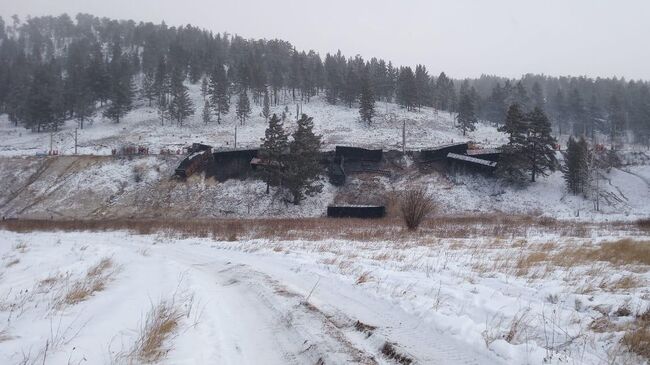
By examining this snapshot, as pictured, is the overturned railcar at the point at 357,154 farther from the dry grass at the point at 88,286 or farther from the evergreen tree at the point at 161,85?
the evergreen tree at the point at 161,85

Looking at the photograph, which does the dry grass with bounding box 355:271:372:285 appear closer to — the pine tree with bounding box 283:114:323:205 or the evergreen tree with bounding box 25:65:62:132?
the pine tree with bounding box 283:114:323:205

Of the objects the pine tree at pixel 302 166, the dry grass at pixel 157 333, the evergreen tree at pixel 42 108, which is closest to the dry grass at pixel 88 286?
Result: the dry grass at pixel 157 333

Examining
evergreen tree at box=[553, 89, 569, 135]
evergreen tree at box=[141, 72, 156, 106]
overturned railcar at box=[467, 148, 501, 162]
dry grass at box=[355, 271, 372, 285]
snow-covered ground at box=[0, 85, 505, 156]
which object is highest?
evergreen tree at box=[141, 72, 156, 106]

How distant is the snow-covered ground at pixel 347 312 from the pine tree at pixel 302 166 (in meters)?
31.9

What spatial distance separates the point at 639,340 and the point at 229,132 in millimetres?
73180

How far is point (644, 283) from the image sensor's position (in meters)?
6.58

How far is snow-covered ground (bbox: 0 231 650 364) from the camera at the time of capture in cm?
417

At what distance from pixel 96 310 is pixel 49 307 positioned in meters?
0.78

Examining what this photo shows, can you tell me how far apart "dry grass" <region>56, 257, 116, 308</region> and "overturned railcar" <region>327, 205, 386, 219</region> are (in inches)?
A: 1036

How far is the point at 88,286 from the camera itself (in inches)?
314

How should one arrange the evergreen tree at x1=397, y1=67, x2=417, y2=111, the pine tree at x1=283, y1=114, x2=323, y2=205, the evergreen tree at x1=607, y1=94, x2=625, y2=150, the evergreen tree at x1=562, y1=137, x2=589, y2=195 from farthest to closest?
the evergreen tree at x1=607, y1=94, x2=625, y2=150
the evergreen tree at x1=397, y1=67, x2=417, y2=111
the evergreen tree at x1=562, y1=137, x2=589, y2=195
the pine tree at x1=283, y1=114, x2=323, y2=205

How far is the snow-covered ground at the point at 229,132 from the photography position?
213ft

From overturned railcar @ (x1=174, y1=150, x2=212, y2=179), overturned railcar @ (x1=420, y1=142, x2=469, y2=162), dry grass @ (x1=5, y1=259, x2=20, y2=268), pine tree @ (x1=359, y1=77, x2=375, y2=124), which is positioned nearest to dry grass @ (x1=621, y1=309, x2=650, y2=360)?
dry grass @ (x1=5, y1=259, x2=20, y2=268)

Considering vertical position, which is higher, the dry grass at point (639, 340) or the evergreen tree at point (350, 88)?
the evergreen tree at point (350, 88)
